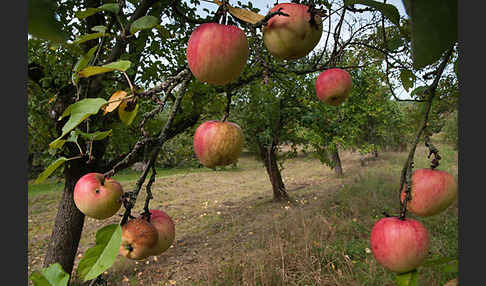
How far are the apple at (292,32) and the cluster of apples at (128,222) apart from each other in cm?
41

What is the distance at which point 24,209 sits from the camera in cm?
20

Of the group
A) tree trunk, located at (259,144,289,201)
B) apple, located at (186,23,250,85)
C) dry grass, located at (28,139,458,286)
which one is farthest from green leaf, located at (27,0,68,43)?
tree trunk, located at (259,144,289,201)

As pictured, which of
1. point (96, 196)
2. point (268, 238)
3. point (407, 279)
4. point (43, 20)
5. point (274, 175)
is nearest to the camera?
point (43, 20)

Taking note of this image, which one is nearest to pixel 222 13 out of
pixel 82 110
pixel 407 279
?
pixel 82 110

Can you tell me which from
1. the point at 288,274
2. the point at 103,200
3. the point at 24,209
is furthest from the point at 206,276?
the point at 24,209

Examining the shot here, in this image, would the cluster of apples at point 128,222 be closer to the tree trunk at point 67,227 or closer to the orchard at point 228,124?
the orchard at point 228,124

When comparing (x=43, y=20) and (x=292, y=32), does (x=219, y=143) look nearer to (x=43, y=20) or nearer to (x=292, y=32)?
(x=292, y=32)

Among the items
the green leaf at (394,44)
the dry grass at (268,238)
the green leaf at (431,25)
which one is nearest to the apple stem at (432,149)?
the green leaf at (431,25)

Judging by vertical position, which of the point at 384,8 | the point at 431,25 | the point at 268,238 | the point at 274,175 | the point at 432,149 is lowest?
the point at 268,238

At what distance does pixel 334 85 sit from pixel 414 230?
0.44 metres

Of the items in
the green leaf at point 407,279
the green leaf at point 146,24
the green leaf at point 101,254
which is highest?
the green leaf at point 146,24

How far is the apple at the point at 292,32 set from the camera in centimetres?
43

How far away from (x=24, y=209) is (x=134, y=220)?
1.13ft

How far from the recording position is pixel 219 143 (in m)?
0.56
